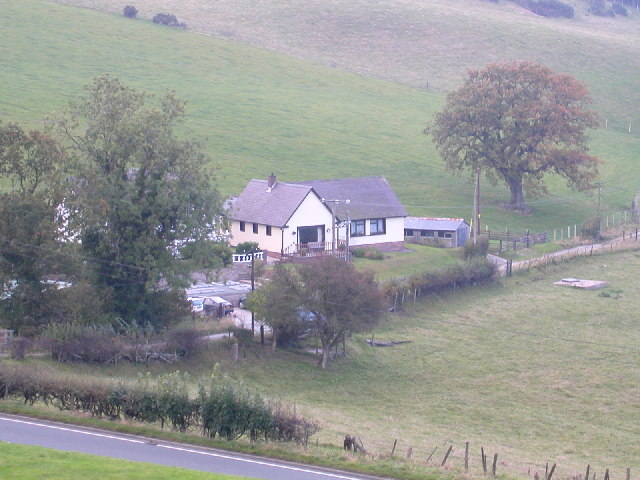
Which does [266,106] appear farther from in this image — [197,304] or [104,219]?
[104,219]

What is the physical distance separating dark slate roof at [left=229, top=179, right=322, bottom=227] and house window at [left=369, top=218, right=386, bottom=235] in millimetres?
5313

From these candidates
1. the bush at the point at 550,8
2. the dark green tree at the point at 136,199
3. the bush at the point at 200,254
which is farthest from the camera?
the bush at the point at 550,8

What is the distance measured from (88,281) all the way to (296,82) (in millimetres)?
69667

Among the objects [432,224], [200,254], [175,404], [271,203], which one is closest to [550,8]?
[432,224]

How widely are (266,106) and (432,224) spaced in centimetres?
3465

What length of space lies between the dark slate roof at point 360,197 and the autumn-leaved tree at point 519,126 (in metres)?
14.1

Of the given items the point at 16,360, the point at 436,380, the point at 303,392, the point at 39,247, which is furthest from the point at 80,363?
the point at 436,380

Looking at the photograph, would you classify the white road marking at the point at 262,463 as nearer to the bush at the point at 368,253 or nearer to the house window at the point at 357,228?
the bush at the point at 368,253

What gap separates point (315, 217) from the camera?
55875mm

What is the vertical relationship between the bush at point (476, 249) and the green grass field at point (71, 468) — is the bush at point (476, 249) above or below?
above

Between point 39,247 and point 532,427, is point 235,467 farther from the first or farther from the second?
point 39,247

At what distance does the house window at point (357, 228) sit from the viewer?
5822 cm

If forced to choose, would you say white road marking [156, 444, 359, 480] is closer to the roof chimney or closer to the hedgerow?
the hedgerow

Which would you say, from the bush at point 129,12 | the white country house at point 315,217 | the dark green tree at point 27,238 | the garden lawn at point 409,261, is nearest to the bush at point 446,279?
the garden lawn at point 409,261
